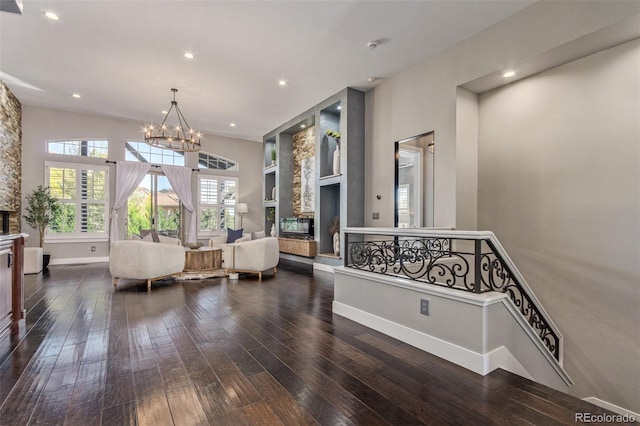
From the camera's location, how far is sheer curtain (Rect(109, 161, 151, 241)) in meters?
7.58

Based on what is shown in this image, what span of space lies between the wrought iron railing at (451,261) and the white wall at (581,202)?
467 millimetres

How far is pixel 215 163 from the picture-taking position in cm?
929

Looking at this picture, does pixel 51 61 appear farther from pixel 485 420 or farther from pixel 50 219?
pixel 485 420

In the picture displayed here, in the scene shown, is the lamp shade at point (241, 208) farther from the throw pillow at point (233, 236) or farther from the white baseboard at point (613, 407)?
the white baseboard at point (613, 407)

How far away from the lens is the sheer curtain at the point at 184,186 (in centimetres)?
841

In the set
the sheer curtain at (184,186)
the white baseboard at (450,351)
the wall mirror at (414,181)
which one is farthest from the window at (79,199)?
the white baseboard at (450,351)

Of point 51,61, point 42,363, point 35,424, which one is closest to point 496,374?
point 35,424

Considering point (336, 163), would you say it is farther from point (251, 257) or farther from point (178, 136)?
point (178, 136)

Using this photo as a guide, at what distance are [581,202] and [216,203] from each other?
8.50 metres

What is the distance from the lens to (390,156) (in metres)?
5.58

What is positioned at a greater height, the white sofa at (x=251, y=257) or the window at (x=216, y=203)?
the window at (x=216, y=203)

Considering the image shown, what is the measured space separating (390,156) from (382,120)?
29.9 inches

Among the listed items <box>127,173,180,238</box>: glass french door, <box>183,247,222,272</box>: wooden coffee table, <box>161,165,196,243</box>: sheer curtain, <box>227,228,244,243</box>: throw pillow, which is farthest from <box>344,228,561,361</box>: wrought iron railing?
<box>127,173,180,238</box>: glass french door

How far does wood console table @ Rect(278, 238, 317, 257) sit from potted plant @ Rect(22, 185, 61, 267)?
5.22 metres
